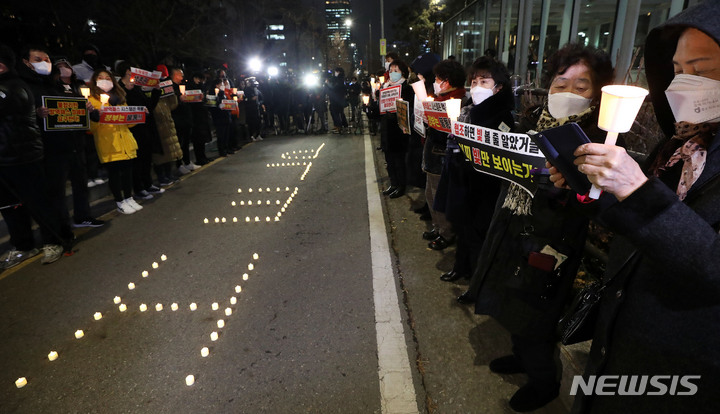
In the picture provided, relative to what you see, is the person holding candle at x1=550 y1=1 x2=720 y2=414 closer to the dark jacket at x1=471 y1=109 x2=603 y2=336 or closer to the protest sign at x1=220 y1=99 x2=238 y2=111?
the dark jacket at x1=471 y1=109 x2=603 y2=336

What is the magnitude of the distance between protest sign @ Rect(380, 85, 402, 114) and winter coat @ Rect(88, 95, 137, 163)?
14.0 ft

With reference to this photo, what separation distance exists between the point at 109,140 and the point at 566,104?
21.4 ft

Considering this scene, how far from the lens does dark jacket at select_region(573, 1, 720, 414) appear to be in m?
1.07

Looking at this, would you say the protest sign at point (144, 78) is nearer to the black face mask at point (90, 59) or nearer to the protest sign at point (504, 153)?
the black face mask at point (90, 59)

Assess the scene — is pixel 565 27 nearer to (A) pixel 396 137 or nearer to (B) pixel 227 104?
(A) pixel 396 137

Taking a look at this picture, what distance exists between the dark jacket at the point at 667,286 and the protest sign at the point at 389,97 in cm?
499

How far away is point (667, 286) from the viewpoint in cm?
122

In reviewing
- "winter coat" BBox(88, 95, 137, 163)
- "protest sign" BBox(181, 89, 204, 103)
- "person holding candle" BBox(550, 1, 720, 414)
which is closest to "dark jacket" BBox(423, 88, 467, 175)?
"person holding candle" BBox(550, 1, 720, 414)

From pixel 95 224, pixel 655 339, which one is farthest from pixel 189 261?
pixel 655 339

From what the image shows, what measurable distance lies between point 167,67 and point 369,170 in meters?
5.35

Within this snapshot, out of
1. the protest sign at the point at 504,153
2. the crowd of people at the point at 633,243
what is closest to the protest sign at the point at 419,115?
the protest sign at the point at 504,153

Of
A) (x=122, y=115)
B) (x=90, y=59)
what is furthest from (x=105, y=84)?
(x=90, y=59)

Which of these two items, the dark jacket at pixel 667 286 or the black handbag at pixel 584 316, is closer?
the dark jacket at pixel 667 286

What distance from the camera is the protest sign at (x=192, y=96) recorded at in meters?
9.10
